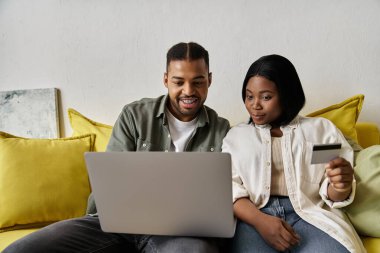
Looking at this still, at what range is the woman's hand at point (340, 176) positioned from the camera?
84 centimetres

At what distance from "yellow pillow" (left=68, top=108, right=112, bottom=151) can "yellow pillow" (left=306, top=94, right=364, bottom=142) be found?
90cm

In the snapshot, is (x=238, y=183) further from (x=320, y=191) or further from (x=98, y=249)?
(x=98, y=249)

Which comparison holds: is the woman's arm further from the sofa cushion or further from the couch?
the couch

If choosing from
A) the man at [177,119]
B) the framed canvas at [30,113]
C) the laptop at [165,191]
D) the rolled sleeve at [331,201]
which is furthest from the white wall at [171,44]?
the laptop at [165,191]

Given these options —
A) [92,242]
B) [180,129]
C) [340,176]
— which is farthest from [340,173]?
[92,242]

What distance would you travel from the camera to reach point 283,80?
42.0 inches

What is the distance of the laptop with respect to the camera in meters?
0.70

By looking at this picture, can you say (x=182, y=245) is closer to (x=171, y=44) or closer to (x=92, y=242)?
(x=92, y=242)

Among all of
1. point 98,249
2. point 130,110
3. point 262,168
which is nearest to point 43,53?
point 130,110

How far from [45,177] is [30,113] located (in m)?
0.63

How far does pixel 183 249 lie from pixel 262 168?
360 millimetres

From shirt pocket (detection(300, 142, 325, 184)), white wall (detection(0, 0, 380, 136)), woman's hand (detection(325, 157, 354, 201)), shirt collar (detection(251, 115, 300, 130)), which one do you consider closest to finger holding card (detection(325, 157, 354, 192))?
woman's hand (detection(325, 157, 354, 201))

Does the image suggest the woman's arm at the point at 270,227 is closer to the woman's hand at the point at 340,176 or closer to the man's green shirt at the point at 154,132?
the woman's hand at the point at 340,176

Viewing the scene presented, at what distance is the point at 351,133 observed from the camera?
3.97ft
